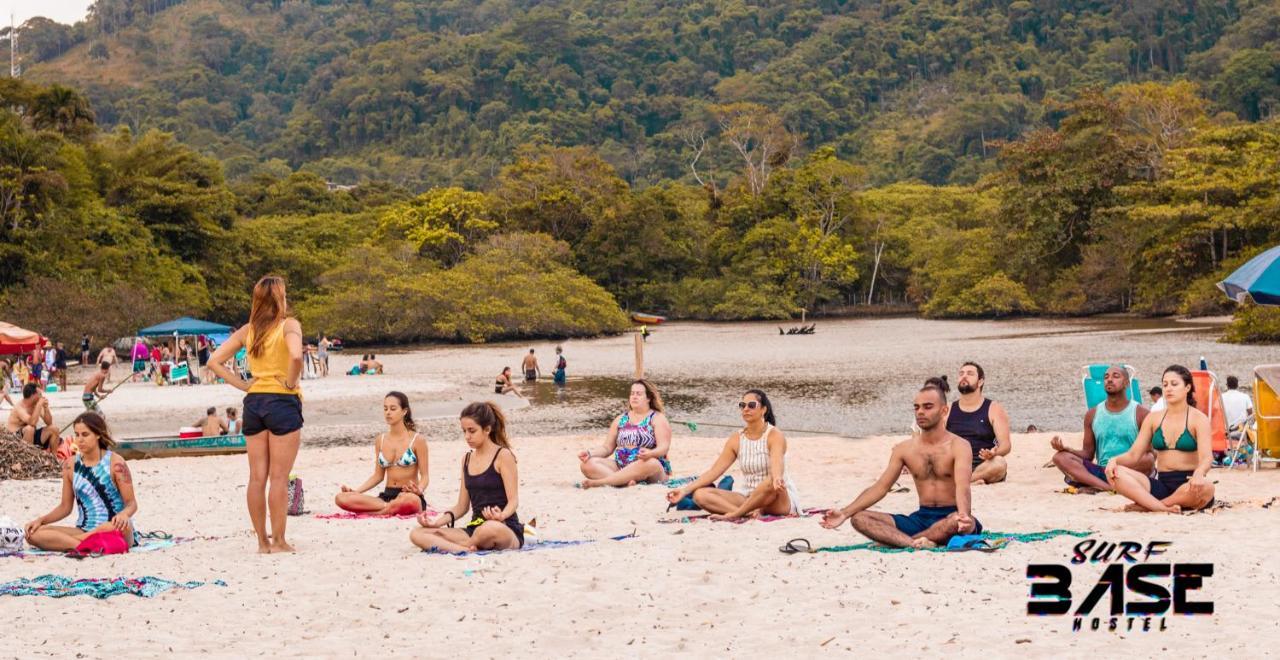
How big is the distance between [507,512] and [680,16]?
156 m

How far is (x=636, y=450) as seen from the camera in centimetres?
1164

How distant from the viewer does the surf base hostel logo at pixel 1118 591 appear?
574 cm

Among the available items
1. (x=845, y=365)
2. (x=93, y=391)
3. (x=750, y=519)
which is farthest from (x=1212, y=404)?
(x=845, y=365)

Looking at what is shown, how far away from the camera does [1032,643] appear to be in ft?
17.8

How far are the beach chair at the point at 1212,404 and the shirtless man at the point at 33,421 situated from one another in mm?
11147

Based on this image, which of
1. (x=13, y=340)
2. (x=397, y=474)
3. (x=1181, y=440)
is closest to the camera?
(x=1181, y=440)

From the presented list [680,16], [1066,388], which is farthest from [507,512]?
[680,16]

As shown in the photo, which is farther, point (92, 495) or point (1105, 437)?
point (1105, 437)

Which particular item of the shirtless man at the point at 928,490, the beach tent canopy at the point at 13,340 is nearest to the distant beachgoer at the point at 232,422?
the beach tent canopy at the point at 13,340

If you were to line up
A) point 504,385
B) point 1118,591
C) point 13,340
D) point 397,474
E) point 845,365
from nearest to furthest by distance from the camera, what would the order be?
point 1118,591 → point 397,474 → point 13,340 → point 504,385 → point 845,365

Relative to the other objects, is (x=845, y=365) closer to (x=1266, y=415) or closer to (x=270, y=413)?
(x=1266, y=415)

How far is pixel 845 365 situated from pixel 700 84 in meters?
110

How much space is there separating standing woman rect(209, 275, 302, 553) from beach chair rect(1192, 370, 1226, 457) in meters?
7.63

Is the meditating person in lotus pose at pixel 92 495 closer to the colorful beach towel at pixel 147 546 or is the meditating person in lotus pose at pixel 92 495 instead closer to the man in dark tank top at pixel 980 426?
the colorful beach towel at pixel 147 546
